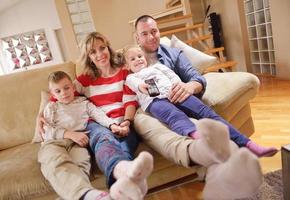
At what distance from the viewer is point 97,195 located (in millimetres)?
955

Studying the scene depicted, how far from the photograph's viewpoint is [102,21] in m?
4.71

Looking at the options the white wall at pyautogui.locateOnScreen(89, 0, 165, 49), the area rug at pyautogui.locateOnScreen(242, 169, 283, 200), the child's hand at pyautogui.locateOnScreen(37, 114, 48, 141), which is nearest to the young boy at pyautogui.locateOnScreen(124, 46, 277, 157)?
the area rug at pyautogui.locateOnScreen(242, 169, 283, 200)

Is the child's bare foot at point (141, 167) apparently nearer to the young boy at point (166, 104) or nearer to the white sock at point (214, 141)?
the white sock at point (214, 141)

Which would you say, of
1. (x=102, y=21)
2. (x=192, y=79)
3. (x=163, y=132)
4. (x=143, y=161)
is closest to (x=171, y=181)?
(x=163, y=132)

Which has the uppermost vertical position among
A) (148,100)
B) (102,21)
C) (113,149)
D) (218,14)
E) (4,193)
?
(102,21)

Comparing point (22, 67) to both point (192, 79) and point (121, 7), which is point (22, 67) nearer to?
point (121, 7)

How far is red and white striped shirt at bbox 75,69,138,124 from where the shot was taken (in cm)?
155

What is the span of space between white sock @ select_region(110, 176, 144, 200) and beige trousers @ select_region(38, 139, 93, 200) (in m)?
0.22

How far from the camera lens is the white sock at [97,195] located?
0.92 metres

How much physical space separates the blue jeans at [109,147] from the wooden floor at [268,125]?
40cm

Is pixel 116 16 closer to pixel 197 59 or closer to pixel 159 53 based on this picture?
pixel 197 59

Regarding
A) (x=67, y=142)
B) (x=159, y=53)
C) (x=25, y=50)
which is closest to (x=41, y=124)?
(x=67, y=142)

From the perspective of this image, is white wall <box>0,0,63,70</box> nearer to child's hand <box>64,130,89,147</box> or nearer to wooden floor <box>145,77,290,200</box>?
wooden floor <box>145,77,290,200</box>

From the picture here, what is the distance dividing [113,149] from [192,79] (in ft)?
2.21
